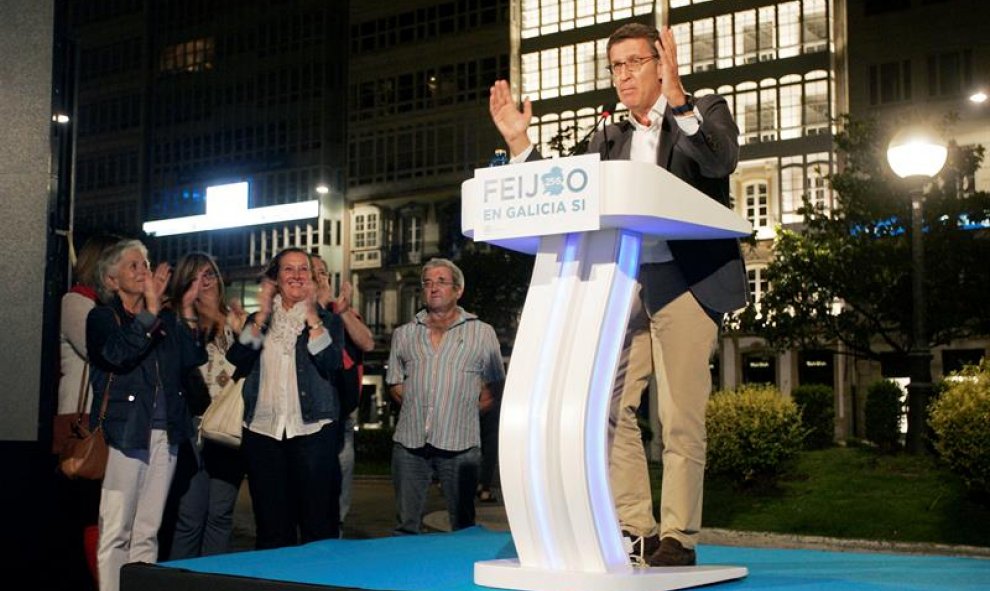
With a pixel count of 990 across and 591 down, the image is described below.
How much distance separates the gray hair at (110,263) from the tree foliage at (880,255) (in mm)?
16105

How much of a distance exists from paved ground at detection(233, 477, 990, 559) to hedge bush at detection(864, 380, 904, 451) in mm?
5522

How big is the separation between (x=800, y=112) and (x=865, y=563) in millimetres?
37373

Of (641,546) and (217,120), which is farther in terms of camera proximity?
(217,120)

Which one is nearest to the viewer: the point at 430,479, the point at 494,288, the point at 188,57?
the point at 430,479

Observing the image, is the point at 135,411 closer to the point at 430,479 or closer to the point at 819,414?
the point at 430,479

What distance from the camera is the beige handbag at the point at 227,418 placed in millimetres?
6207

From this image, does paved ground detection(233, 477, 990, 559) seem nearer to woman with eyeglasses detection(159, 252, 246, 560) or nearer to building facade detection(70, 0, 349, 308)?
woman with eyeglasses detection(159, 252, 246, 560)

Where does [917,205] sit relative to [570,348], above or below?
above

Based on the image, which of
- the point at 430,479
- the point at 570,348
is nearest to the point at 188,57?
the point at 430,479

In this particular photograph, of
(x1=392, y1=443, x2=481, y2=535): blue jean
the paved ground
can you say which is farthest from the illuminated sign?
(x1=392, y1=443, x2=481, y2=535): blue jean

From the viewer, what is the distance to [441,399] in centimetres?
652

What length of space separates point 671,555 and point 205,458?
3.32 metres

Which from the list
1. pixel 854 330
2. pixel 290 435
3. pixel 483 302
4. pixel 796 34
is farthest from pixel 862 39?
pixel 290 435

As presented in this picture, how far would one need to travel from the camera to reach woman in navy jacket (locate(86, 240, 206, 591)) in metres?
5.40
